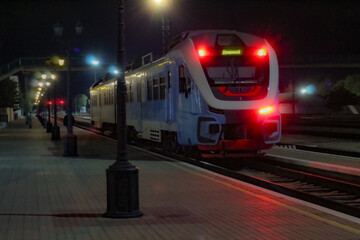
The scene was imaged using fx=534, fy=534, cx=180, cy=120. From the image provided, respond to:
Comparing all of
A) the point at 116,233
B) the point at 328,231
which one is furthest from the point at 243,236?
the point at 116,233

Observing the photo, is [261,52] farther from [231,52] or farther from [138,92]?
[138,92]

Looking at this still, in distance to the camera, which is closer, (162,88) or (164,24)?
(162,88)

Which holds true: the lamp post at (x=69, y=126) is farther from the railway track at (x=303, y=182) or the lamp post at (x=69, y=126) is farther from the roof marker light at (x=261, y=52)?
the roof marker light at (x=261, y=52)

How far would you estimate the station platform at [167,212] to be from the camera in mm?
6719

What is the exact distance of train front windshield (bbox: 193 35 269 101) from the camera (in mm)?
15172

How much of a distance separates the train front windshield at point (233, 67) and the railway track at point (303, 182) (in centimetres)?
214

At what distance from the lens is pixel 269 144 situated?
15.5m

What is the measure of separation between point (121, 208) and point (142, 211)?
0.62m

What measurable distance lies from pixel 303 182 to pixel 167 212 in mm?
5600

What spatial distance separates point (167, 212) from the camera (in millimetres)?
8148

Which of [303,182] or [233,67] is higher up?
[233,67]

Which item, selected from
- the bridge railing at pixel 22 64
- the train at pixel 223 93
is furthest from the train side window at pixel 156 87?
the bridge railing at pixel 22 64

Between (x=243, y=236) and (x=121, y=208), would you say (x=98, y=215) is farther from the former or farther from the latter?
(x=243, y=236)

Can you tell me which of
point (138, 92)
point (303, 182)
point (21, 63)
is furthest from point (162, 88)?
point (21, 63)
